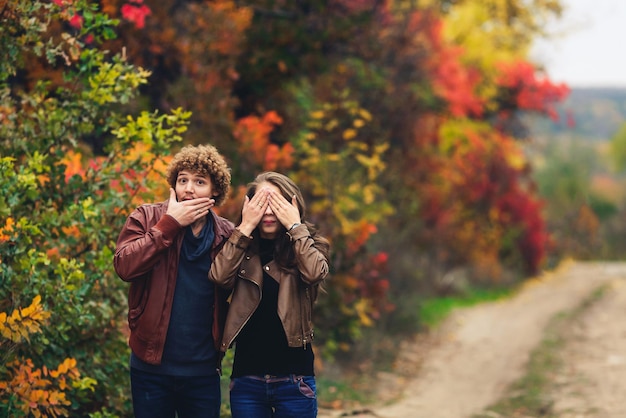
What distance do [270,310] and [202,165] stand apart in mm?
789

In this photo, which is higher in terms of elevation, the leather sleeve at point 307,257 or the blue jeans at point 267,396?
the leather sleeve at point 307,257

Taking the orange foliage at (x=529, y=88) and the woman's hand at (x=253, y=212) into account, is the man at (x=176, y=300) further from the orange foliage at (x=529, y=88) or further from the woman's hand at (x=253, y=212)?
the orange foliage at (x=529, y=88)

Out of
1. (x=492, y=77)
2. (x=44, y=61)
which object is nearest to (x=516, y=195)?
(x=492, y=77)

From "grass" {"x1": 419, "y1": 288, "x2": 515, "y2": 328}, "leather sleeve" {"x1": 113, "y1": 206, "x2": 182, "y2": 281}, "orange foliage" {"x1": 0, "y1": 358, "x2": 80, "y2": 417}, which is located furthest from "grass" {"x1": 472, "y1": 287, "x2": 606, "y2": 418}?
"leather sleeve" {"x1": 113, "y1": 206, "x2": 182, "y2": 281}

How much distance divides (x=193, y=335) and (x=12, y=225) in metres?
1.68

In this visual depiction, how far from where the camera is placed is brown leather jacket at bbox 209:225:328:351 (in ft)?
12.7

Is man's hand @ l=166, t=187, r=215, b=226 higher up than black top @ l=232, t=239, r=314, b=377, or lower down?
higher up

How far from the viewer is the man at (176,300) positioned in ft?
12.7

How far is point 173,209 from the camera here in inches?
153

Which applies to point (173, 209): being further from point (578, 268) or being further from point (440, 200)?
point (578, 268)

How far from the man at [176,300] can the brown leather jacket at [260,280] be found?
121 millimetres

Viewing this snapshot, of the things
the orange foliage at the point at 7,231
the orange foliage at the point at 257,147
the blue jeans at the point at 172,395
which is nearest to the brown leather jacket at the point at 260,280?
the blue jeans at the point at 172,395

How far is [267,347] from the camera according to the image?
3.97m

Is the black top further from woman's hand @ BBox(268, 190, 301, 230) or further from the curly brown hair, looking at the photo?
the curly brown hair
